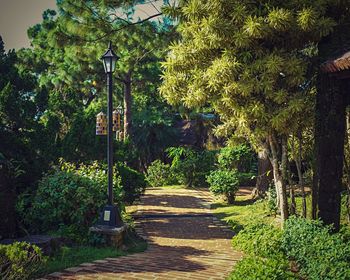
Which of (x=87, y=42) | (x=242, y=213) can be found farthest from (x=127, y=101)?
(x=242, y=213)

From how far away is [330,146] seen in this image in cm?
706

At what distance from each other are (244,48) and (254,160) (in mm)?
14427

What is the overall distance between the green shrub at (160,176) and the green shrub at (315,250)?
15285mm

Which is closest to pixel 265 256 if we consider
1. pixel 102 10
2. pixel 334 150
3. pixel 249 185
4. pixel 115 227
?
pixel 334 150

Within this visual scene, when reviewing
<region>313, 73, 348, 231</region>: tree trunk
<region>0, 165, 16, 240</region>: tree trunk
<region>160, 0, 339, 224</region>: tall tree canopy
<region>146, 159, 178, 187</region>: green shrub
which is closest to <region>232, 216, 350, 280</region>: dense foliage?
<region>313, 73, 348, 231</region>: tree trunk

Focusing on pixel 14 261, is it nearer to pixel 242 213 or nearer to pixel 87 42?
pixel 242 213

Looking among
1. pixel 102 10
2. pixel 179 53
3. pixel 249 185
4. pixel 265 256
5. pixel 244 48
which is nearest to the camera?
pixel 265 256

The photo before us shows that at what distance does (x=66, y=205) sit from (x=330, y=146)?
5.52 metres

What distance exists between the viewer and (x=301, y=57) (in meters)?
7.69

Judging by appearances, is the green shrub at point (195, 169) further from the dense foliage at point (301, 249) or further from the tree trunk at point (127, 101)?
the dense foliage at point (301, 249)

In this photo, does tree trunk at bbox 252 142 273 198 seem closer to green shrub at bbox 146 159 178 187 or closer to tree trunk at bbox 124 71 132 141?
tree trunk at bbox 124 71 132 141

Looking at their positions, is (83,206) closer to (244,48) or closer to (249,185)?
(244,48)

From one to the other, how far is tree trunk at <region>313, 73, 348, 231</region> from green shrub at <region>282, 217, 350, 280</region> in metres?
0.36

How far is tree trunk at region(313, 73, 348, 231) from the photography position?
6.98 meters
